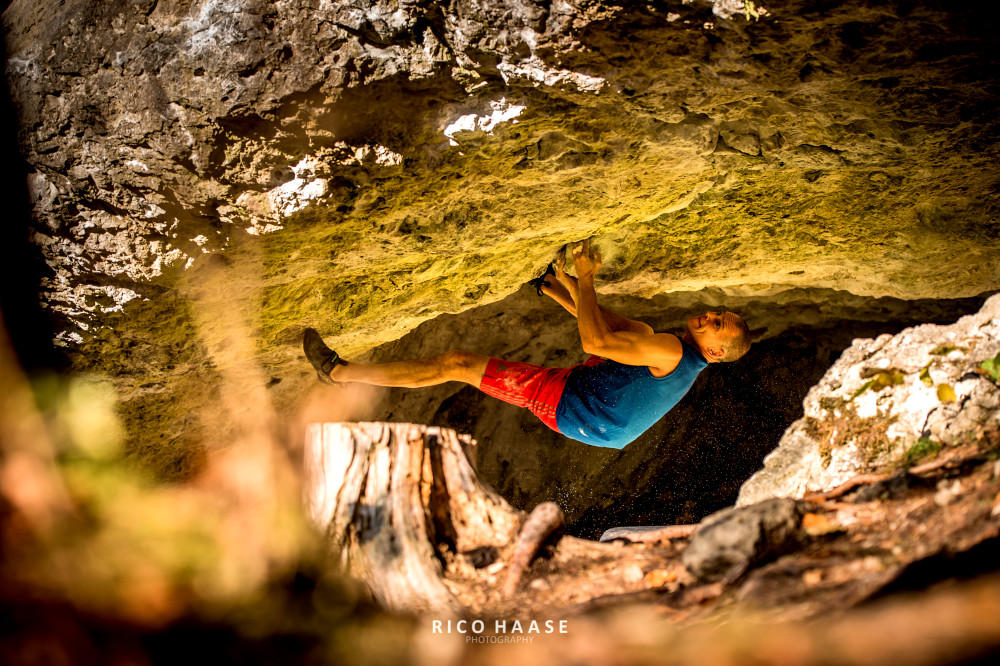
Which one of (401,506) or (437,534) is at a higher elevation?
(401,506)

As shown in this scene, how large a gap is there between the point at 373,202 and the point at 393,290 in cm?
84

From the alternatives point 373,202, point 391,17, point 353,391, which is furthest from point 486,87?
point 353,391

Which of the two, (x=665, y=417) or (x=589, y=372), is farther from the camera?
(x=665, y=417)

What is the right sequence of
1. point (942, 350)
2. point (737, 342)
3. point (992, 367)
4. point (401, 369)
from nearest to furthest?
point (992, 367), point (942, 350), point (737, 342), point (401, 369)

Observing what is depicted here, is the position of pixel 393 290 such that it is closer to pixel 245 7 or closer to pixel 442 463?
pixel 442 463

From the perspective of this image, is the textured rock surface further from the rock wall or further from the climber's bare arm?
the rock wall

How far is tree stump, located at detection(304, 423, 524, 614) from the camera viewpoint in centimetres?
172

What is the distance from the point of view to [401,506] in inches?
73.2

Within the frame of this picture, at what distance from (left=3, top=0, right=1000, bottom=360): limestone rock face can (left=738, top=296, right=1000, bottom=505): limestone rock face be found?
656mm

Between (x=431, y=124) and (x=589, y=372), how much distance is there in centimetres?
162

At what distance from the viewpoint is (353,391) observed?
4.04 metres

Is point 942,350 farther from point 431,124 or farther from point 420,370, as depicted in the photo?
point 420,370

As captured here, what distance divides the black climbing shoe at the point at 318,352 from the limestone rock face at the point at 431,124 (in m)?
0.31

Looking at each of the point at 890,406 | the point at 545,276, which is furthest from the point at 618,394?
the point at 890,406
